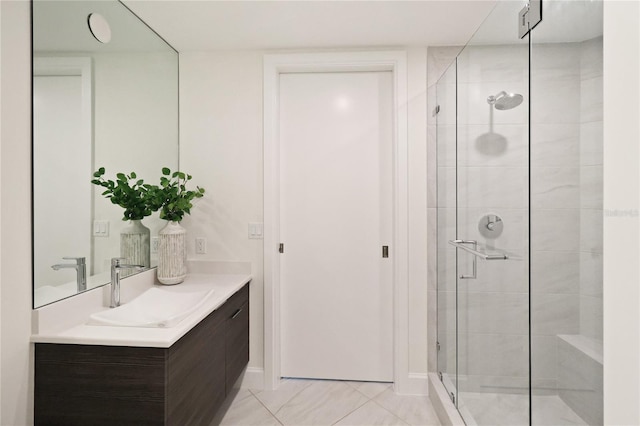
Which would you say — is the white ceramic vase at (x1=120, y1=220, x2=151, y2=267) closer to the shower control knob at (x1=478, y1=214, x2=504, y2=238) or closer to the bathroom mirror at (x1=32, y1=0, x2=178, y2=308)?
the bathroom mirror at (x1=32, y1=0, x2=178, y2=308)

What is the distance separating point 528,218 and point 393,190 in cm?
130

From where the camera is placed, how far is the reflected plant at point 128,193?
182cm

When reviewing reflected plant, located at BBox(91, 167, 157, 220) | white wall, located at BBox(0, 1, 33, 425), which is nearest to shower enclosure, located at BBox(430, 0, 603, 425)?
reflected plant, located at BBox(91, 167, 157, 220)

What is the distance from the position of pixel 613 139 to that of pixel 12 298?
1739 millimetres

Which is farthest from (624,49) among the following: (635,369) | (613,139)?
(635,369)

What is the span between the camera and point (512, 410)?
4.61 feet

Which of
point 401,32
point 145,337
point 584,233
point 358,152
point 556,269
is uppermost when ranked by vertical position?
point 401,32

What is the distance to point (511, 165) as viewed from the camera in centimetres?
138

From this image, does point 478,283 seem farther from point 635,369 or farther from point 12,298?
point 12,298

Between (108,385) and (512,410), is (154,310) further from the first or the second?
(512,410)

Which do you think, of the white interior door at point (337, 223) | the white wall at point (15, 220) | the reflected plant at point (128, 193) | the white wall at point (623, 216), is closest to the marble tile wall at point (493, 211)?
the white interior door at point (337, 223)

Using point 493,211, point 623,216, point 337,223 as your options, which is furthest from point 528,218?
point 337,223

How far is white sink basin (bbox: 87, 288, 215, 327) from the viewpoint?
1.54 m

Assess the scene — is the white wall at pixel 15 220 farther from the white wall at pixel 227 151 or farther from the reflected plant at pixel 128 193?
the white wall at pixel 227 151
